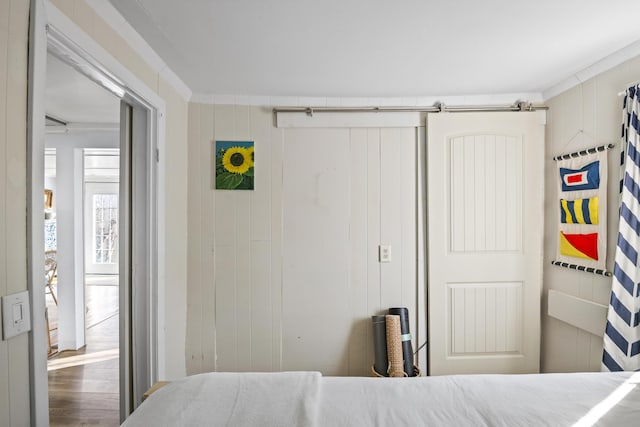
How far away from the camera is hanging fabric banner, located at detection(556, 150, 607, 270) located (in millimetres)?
2045

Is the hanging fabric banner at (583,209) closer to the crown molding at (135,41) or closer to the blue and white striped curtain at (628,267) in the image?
the blue and white striped curtain at (628,267)

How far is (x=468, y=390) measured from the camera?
126 cm

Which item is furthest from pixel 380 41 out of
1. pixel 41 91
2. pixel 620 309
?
pixel 620 309

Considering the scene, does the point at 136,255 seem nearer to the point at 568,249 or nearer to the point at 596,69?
the point at 568,249

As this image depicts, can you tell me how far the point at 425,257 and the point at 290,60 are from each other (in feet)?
5.74

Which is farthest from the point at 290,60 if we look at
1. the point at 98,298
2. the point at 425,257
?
the point at 98,298

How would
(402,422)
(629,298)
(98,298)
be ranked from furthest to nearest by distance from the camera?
(98,298) < (629,298) < (402,422)

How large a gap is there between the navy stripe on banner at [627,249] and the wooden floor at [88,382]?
10.8 ft

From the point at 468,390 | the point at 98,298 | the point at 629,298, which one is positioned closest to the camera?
the point at 468,390

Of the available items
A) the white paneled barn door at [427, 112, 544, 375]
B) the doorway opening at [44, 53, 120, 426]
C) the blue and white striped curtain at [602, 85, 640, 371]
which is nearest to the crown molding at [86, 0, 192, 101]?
the doorway opening at [44, 53, 120, 426]

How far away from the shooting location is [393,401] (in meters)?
1.19

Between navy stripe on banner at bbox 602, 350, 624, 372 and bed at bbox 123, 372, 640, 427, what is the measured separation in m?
0.57

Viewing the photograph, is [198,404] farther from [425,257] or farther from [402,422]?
[425,257]

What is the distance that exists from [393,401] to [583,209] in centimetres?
186
